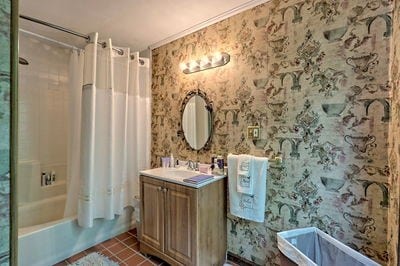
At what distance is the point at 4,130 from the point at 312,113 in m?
1.83

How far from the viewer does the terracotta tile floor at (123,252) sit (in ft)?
7.18

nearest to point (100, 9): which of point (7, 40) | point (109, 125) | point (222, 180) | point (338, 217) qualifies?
point (109, 125)

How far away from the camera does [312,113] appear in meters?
1.72

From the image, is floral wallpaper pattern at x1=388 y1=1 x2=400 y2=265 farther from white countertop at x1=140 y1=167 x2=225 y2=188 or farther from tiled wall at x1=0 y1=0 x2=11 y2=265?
tiled wall at x1=0 y1=0 x2=11 y2=265

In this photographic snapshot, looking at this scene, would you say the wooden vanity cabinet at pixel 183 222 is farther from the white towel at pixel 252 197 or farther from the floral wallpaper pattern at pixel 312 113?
the floral wallpaper pattern at pixel 312 113

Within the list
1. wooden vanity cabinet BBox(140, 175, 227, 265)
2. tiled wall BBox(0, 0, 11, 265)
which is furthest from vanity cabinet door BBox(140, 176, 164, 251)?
tiled wall BBox(0, 0, 11, 265)

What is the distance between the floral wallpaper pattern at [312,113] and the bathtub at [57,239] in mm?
1524

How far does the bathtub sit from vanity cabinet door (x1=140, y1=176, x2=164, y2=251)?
1.96ft

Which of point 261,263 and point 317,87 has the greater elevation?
point 317,87

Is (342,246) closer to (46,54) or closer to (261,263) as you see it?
(261,263)

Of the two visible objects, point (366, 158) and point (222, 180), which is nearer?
point (366, 158)

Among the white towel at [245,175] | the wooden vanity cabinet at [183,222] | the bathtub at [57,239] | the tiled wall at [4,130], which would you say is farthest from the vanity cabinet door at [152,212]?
the tiled wall at [4,130]

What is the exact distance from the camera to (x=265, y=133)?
6.52 feet

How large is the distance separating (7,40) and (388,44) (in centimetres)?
195
